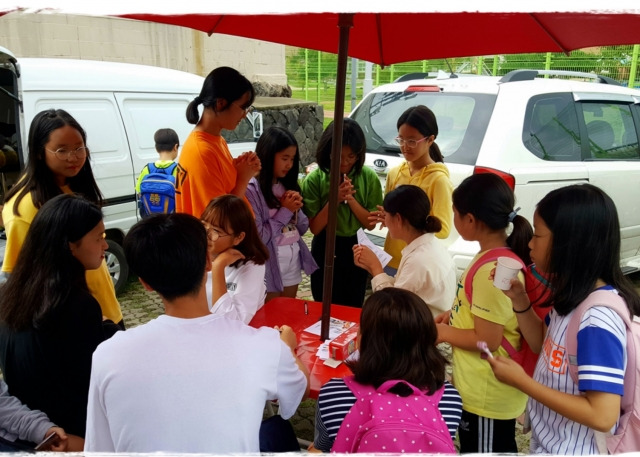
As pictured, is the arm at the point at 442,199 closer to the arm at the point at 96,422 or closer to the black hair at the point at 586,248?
the black hair at the point at 586,248

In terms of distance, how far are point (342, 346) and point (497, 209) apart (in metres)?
0.82

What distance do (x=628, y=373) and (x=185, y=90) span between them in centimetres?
479

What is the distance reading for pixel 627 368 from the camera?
3.97 ft

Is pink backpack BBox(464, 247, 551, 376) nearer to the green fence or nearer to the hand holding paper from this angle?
the hand holding paper

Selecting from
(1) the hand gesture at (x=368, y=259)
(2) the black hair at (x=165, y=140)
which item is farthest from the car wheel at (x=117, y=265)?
(1) the hand gesture at (x=368, y=259)

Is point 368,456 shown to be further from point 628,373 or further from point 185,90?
point 185,90

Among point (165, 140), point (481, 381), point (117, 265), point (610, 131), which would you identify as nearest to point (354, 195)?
→ point (481, 381)

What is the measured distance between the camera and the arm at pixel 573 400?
46.6 inches

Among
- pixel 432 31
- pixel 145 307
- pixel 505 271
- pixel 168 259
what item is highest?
pixel 432 31

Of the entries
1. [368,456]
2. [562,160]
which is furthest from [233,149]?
[368,456]

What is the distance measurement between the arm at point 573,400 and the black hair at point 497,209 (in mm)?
585

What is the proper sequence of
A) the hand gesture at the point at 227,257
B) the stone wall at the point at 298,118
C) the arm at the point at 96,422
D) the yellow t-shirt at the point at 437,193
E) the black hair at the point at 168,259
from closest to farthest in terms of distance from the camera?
the arm at the point at 96,422 < the black hair at the point at 168,259 < the hand gesture at the point at 227,257 < the yellow t-shirt at the point at 437,193 < the stone wall at the point at 298,118

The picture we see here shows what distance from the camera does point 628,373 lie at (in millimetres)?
1211

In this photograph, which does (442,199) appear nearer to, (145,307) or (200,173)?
(200,173)
